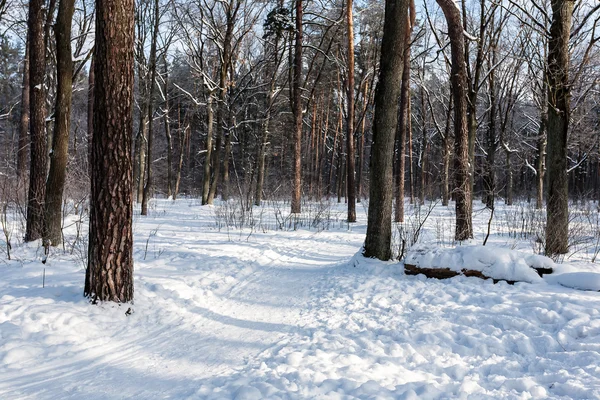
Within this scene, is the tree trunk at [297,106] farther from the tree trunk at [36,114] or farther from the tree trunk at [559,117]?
the tree trunk at [559,117]

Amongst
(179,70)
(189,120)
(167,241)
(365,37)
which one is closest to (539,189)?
(365,37)

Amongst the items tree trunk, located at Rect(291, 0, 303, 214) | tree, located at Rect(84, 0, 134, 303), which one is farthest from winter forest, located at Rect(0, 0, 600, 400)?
tree trunk, located at Rect(291, 0, 303, 214)

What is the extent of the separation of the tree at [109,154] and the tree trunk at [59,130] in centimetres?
413

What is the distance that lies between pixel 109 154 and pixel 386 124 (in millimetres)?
4967

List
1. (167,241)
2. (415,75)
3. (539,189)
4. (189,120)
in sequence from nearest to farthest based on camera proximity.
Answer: (167,241), (415,75), (539,189), (189,120)

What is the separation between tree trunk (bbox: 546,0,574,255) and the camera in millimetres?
6887

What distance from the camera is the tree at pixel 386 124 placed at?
21.7ft

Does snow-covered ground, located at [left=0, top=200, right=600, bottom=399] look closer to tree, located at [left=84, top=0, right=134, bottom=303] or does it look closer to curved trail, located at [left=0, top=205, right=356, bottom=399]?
curved trail, located at [left=0, top=205, right=356, bottom=399]

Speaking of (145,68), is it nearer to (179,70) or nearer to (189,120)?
(189,120)

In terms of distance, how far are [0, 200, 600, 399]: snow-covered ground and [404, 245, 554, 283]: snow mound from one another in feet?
0.74

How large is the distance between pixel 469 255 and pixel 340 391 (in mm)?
3755

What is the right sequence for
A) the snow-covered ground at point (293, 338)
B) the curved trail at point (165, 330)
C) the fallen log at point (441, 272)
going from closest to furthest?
the snow-covered ground at point (293, 338)
the curved trail at point (165, 330)
the fallen log at point (441, 272)

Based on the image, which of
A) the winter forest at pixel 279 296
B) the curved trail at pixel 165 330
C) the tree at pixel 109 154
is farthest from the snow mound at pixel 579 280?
the tree at pixel 109 154

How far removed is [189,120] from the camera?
3450 centimetres
